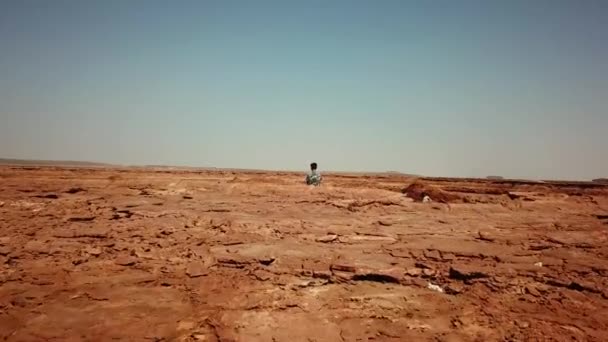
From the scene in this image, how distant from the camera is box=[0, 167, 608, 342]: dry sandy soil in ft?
18.0

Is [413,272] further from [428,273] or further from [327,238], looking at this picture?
[327,238]

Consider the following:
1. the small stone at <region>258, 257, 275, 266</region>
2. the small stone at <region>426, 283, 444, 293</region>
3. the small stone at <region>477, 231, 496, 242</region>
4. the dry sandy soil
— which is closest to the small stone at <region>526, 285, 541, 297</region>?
the dry sandy soil

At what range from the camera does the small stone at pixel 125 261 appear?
6.92m

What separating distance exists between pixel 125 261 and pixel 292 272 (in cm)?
298

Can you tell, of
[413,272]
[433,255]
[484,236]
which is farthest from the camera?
[484,236]

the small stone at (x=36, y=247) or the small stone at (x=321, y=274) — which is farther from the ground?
the small stone at (x=36, y=247)

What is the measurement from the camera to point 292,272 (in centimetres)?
671

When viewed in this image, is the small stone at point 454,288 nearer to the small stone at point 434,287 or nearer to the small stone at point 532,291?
the small stone at point 434,287

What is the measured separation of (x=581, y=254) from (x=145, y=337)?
792 centimetres

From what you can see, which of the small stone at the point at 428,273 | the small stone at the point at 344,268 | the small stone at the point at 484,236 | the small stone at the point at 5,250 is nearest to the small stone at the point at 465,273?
the small stone at the point at 428,273

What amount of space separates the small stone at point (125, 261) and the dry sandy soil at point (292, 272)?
2 centimetres

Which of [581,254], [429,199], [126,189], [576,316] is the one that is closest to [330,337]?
[576,316]

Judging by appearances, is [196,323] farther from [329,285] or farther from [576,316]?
[576,316]

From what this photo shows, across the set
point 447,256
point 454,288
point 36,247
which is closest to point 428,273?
point 454,288
